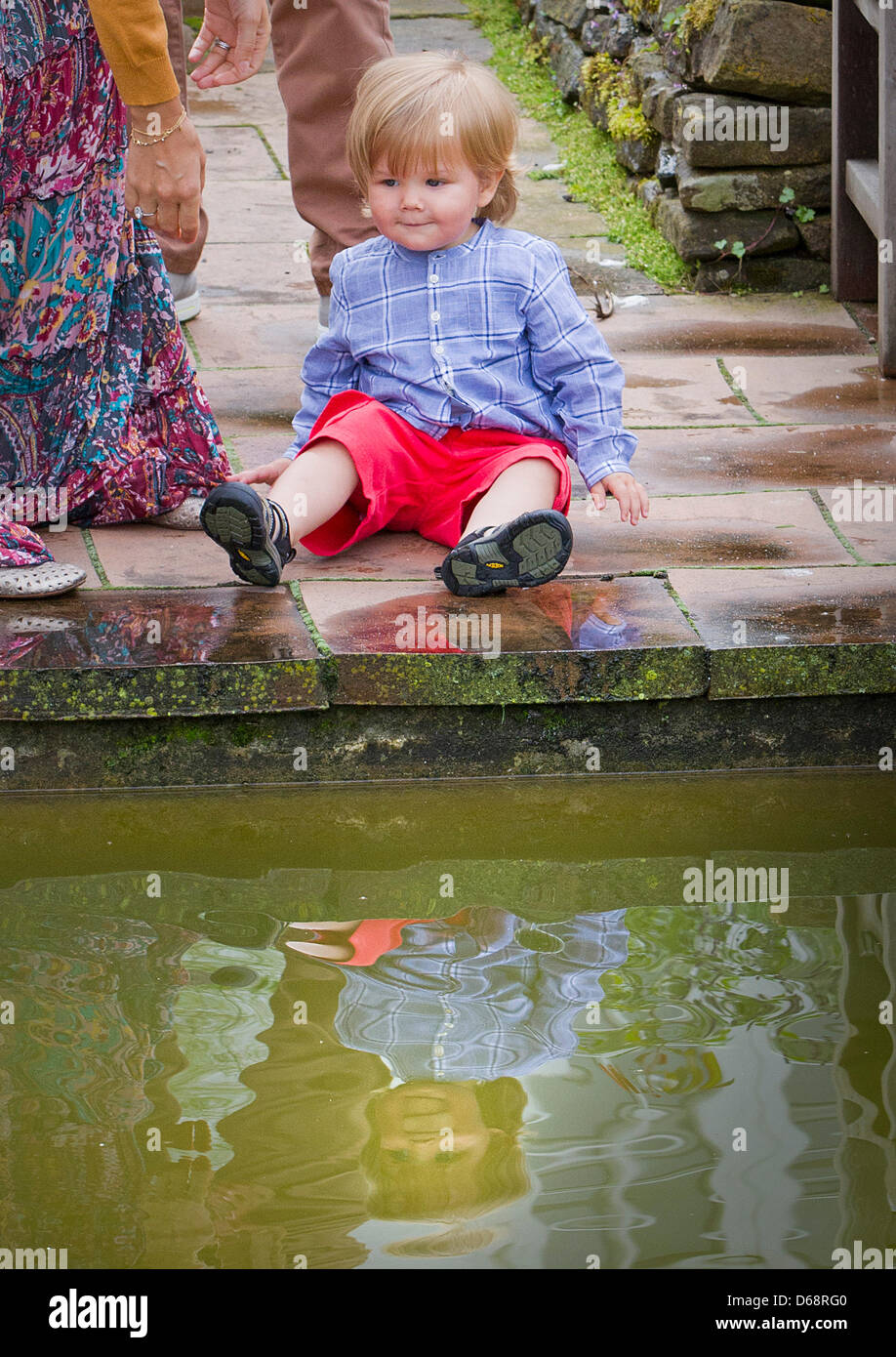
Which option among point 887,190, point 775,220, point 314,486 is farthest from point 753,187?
point 314,486

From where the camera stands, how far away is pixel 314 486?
2979mm

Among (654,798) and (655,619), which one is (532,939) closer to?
(654,798)

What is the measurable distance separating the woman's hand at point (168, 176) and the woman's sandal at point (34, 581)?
61cm

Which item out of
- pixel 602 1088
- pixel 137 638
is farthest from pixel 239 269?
pixel 602 1088

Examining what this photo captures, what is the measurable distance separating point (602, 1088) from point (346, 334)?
1646 millimetres

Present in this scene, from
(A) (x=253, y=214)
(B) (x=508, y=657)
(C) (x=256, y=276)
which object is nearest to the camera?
(B) (x=508, y=657)

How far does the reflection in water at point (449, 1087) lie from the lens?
1784 millimetres

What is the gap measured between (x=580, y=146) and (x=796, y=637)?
3.74 metres

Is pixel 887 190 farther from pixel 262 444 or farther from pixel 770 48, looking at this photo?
pixel 262 444

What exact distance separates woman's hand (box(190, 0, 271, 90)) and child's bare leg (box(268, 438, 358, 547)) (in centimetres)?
65

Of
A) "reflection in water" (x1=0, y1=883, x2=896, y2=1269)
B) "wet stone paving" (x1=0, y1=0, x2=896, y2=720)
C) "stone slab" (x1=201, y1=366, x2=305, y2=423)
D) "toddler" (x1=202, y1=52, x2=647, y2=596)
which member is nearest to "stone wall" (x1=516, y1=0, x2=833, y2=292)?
"wet stone paving" (x1=0, y1=0, x2=896, y2=720)

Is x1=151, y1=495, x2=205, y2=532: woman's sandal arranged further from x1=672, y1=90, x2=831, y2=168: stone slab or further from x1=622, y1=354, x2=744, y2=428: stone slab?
x1=672, y1=90, x2=831, y2=168: stone slab

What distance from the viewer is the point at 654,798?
2715 millimetres
